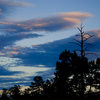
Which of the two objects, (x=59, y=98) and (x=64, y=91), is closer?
(x=59, y=98)

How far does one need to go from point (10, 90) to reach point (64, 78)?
90797mm

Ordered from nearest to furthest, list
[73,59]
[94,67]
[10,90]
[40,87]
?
[73,59] → [94,67] → [40,87] → [10,90]

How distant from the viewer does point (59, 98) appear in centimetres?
4862

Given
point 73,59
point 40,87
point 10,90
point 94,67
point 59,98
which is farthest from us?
point 10,90

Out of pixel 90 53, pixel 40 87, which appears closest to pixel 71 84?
pixel 90 53

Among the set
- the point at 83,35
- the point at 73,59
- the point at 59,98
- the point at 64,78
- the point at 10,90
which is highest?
the point at 83,35

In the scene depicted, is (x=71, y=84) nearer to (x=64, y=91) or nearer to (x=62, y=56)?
(x=64, y=91)

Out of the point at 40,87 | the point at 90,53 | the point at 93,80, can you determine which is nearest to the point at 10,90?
the point at 40,87

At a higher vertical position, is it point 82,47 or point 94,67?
point 82,47

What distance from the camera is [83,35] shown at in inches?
1400

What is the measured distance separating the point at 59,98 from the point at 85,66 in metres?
9.05

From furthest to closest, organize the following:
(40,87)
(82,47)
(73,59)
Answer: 1. (40,87)
2. (73,59)
3. (82,47)

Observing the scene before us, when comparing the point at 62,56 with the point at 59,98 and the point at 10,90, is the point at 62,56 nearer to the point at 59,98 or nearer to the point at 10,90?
the point at 59,98

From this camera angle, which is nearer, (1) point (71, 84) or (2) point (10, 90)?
(1) point (71, 84)
